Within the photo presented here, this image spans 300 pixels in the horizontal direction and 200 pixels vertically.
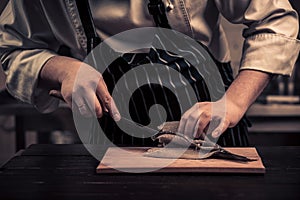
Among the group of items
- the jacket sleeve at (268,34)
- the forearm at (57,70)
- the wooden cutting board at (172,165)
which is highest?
the jacket sleeve at (268,34)

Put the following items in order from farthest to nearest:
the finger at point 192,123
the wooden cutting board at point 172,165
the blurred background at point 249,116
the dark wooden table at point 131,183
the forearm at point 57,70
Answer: the blurred background at point 249,116
the forearm at point 57,70
the finger at point 192,123
the wooden cutting board at point 172,165
the dark wooden table at point 131,183

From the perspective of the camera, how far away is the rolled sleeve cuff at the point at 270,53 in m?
1.20

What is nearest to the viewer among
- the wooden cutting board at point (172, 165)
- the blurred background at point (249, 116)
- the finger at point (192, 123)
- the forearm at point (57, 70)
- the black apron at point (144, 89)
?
the wooden cutting board at point (172, 165)

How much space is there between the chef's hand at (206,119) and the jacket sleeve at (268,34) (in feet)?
0.45

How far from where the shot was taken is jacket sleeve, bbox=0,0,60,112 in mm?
1272

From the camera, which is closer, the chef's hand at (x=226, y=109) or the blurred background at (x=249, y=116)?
the chef's hand at (x=226, y=109)

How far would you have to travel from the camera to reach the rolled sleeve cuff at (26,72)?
1258 millimetres

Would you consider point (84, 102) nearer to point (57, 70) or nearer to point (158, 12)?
point (57, 70)

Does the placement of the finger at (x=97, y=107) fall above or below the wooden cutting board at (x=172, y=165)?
above

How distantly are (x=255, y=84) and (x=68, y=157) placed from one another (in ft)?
1.30

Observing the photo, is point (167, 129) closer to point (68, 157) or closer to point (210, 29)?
point (68, 157)

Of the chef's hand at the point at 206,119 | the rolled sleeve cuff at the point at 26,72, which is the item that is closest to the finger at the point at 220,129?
the chef's hand at the point at 206,119

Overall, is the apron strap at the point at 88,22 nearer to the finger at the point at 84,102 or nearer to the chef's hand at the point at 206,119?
the finger at the point at 84,102

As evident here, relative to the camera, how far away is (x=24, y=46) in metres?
1.31
